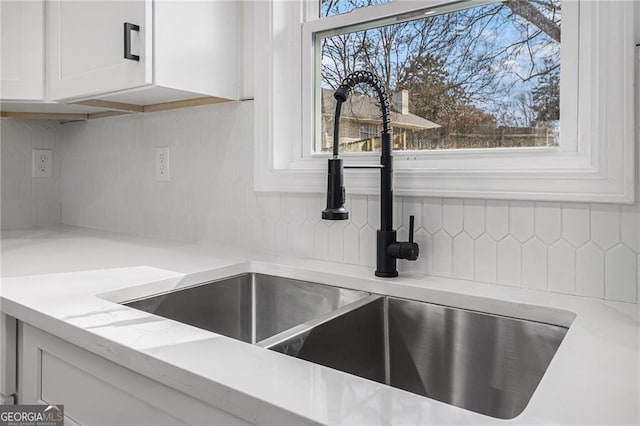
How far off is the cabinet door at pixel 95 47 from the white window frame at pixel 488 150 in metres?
0.35

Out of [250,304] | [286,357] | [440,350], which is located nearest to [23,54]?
[250,304]

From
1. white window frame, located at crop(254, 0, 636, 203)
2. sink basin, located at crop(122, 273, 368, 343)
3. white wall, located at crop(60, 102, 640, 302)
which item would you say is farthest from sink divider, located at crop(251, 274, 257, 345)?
white window frame, located at crop(254, 0, 636, 203)

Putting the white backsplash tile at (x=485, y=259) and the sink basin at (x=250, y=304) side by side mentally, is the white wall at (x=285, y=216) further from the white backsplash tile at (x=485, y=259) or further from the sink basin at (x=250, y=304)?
the sink basin at (x=250, y=304)

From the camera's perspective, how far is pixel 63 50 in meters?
1.51

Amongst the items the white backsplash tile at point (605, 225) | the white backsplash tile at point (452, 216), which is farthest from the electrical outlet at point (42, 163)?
the white backsplash tile at point (605, 225)

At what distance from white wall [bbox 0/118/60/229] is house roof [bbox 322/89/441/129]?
60.7 inches

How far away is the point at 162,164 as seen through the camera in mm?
1743

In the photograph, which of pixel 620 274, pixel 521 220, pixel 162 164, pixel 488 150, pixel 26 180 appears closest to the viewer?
pixel 620 274

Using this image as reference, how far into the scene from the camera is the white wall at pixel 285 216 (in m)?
0.94

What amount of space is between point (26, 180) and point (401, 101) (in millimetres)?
1819

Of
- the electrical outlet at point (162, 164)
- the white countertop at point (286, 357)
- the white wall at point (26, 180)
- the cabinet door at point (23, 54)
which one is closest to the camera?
the white countertop at point (286, 357)

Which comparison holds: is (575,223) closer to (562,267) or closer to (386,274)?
(562,267)

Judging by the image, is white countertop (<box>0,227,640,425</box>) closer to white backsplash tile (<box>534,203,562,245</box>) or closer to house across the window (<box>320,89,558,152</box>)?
white backsplash tile (<box>534,203,562,245</box>)

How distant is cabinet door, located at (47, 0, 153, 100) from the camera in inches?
49.8
